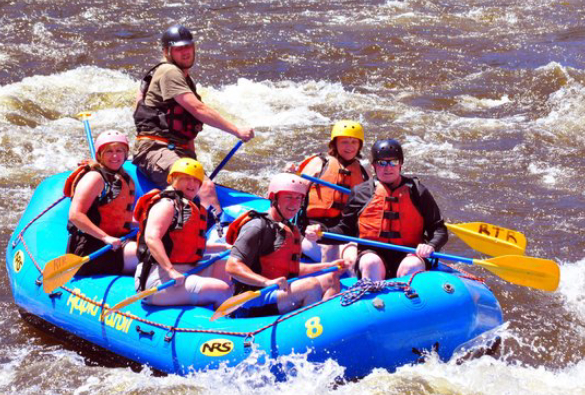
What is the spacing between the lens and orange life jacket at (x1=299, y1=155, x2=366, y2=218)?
261 inches

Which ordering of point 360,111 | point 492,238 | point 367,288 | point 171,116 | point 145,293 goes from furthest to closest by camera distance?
1. point 360,111
2. point 171,116
3. point 492,238
4. point 145,293
5. point 367,288

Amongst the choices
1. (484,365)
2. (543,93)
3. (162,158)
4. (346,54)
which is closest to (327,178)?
(162,158)

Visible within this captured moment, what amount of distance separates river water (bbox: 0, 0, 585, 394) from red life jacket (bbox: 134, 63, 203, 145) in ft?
5.52

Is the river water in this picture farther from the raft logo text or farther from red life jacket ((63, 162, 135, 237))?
red life jacket ((63, 162, 135, 237))

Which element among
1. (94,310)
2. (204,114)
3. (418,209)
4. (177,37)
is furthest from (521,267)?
(177,37)

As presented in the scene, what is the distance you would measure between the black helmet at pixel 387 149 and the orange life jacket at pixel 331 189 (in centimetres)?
79

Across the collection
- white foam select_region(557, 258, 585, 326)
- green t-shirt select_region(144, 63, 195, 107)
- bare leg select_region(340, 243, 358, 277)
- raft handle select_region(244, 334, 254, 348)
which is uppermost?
green t-shirt select_region(144, 63, 195, 107)

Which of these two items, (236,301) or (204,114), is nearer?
(236,301)

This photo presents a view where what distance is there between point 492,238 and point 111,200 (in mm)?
2527

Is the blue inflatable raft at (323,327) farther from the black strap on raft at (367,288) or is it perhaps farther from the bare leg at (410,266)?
the bare leg at (410,266)

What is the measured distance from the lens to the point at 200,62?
13.7m

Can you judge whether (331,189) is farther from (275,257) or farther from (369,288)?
(369,288)

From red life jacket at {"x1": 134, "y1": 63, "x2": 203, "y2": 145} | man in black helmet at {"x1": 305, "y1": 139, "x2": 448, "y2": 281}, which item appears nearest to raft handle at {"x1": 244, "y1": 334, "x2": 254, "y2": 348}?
man in black helmet at {"x1": 305, "y1": 139, "x2": 448, "y2": 281}

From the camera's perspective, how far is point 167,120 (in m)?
7.05
